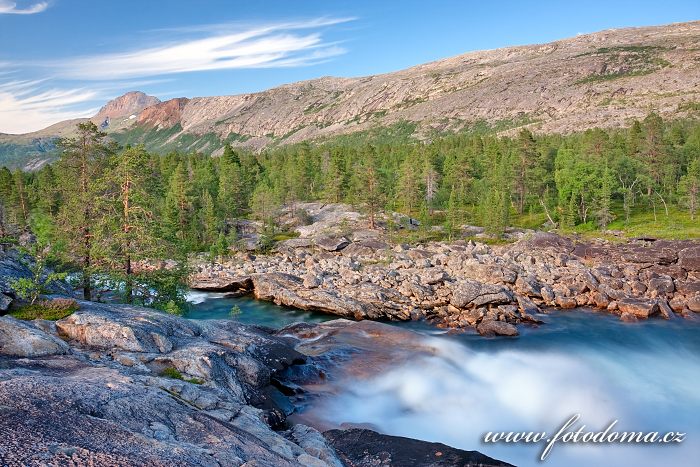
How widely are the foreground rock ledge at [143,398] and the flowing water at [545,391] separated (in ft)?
15.6

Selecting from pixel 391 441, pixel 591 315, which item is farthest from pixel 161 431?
pixel 591 315

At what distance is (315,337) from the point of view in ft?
108

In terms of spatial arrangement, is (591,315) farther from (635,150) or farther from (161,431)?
(635,150)

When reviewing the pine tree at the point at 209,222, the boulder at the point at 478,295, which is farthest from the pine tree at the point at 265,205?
the boulder at the point at 478,295

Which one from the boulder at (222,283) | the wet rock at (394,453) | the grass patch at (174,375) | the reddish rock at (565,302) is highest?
the grass patch at (174,375)

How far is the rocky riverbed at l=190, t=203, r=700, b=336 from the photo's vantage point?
41469 millimetres

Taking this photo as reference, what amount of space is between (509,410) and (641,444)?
6130 mm

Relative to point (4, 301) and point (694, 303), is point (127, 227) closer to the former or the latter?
point (4, 301)

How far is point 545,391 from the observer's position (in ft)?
91.1

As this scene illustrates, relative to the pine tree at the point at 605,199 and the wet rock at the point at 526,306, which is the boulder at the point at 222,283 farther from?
the pine tree at the point at 605,199

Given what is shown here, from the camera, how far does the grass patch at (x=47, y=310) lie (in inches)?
707

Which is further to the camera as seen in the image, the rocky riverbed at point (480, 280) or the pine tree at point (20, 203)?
the pine tree at point (20, 203)

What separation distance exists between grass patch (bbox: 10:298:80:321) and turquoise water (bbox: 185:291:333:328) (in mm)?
20708

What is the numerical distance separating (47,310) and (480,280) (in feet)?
128
